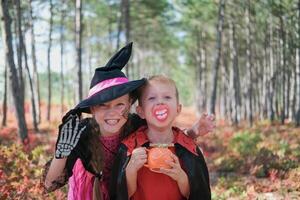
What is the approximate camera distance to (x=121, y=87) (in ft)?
11.1

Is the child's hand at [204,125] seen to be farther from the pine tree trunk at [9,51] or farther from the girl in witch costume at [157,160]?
the pine tree trunk at [9,51]

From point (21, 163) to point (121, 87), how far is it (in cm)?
664

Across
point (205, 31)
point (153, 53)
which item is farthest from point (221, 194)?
point (153, 53)

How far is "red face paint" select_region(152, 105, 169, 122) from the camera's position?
3354 millimetres

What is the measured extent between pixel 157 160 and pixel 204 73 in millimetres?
35983

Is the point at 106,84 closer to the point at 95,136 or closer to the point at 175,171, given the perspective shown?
the point at 95,136

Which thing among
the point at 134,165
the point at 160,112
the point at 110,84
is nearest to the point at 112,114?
the point at 110,84

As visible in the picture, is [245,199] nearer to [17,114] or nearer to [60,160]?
[60,160]

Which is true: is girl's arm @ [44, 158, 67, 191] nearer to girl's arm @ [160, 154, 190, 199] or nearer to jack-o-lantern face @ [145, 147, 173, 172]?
jack-o-lantern face @ [145, 147, 173, 172]

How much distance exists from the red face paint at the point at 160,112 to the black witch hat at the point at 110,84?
0.20 meters

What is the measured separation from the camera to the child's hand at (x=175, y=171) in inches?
124

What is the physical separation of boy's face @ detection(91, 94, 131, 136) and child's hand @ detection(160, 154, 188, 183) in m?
0.51

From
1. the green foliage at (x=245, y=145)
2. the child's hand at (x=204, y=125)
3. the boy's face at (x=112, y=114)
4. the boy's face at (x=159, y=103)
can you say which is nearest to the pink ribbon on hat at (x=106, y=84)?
the boy's face at (x=112, y=114)

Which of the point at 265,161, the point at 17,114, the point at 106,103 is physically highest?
the point at 106,103
